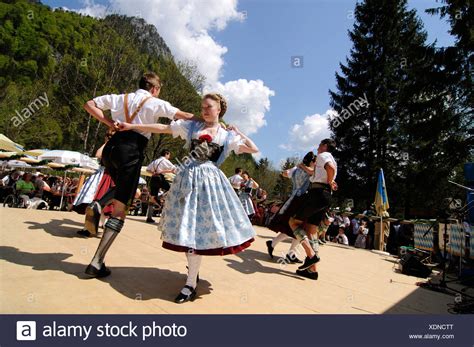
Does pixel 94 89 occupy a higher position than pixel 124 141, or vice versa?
pixel 94 89

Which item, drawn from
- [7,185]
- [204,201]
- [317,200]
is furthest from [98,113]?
[7,185]

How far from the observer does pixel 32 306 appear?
6.89 ft

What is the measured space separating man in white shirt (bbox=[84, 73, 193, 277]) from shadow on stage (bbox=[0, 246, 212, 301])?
24 cm

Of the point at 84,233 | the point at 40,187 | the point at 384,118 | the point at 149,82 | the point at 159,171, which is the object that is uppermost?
the point at 384,118

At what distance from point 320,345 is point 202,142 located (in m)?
1.93

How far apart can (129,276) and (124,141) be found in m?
1.36

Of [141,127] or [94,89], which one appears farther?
[94,89]

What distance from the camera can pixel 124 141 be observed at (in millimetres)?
3096

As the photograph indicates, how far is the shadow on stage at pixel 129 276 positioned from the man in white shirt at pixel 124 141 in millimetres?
240

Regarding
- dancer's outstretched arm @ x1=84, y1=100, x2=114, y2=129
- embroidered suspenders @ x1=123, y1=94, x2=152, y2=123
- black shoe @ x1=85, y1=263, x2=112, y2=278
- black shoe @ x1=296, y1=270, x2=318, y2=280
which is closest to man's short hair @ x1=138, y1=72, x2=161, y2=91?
embroidered suspenders @ x1=123, y1=94, x2=152, y2=123

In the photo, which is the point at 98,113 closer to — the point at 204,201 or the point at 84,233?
the point at 204,201

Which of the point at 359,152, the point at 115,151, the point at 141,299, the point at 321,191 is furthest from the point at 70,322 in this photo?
the point at 359,152

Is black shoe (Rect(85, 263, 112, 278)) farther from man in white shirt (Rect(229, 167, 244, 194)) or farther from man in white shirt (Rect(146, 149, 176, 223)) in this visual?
man in white shirt (Rect(229, 167, 244, 194))

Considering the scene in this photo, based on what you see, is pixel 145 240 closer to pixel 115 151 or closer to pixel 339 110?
pixel 115 151
